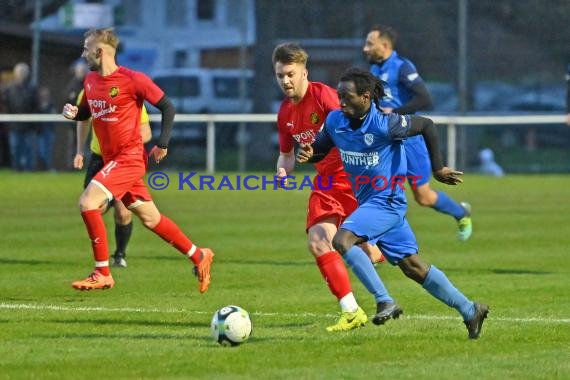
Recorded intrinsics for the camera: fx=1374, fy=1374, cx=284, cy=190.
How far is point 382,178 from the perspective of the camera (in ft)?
28.2

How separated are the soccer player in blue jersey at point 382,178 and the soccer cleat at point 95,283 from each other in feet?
7.90

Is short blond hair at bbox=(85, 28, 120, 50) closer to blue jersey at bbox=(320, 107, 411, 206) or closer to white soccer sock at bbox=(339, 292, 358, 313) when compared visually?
blue jersey at bbox=(320, 107, 411, 206)

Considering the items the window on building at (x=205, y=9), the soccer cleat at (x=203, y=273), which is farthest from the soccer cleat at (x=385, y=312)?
the window on building at (x=205, y=9)

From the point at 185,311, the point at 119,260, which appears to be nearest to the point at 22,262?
the point at 119,260

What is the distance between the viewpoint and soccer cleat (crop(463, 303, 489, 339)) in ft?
27.4

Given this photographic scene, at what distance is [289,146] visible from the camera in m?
9.87

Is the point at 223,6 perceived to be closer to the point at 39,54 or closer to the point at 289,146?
the point at 39,54

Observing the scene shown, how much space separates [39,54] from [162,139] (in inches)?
765

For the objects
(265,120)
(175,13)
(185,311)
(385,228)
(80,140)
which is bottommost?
(185,311)

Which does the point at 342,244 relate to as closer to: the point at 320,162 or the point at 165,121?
the point at 320,162

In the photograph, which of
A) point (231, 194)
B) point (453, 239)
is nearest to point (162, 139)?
point (453, 239)

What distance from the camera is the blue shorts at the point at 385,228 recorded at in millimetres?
8375

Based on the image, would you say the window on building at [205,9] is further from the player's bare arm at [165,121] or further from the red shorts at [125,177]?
the player's bare arm at [165,121]

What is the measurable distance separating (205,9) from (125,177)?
19356 millimetres
